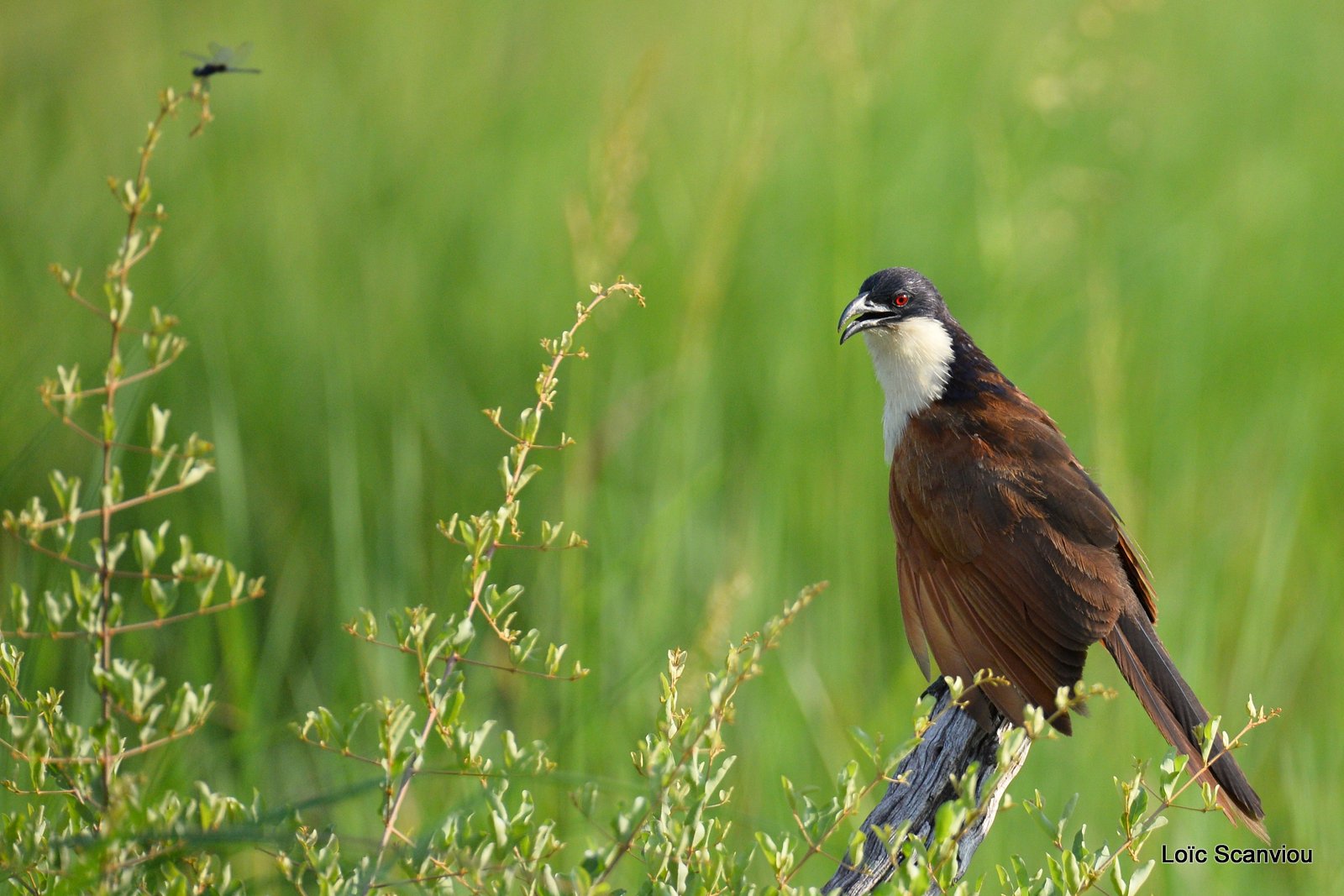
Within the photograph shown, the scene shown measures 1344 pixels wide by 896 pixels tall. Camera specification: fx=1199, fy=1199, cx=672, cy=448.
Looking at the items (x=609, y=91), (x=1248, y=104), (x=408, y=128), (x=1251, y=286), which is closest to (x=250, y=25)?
(x=408, y=128)

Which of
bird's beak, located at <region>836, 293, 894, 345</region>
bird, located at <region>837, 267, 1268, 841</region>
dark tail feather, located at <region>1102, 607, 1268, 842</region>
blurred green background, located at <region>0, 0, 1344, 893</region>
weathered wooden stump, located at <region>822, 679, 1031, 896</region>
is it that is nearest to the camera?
weathered wooden stump, located at <region>822, 679, 1031, 896</region>

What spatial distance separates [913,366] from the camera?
3199 mm

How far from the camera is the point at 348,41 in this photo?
565 cm

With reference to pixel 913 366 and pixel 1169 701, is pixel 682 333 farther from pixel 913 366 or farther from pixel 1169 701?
pixel 1169 701

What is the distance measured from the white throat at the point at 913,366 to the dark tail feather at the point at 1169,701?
0.79 metres

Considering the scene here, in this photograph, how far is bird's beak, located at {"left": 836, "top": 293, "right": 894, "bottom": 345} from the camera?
3.09 meters

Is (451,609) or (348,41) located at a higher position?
(348,41)

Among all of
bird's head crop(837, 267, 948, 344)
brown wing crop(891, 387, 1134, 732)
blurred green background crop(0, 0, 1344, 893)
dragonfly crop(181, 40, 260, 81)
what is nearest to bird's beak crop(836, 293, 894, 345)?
bird's head crop(837, 267, 948, 344)

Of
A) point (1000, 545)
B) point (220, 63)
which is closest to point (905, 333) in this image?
point (1000, 545)

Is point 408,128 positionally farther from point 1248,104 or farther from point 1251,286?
point 1248,104

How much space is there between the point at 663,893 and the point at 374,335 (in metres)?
3.32

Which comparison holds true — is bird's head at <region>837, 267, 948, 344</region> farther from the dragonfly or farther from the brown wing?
the dragonfly

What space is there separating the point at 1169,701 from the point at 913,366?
44.5 inches

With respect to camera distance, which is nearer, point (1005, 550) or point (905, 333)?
point (1005, 550)
